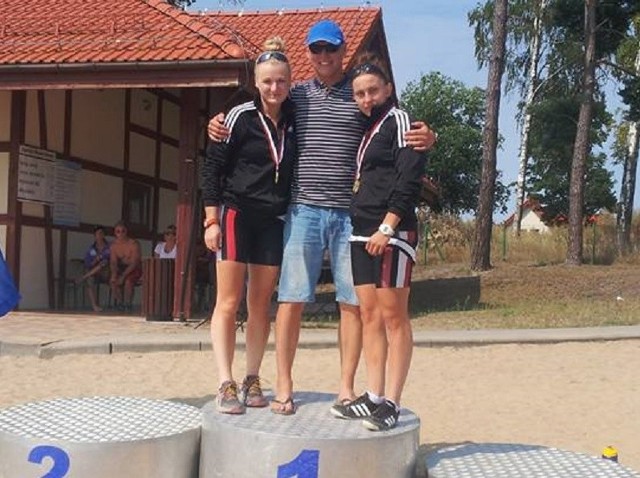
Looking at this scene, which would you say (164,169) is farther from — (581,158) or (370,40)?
(581,158)

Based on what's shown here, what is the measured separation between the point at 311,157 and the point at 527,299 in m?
13.1

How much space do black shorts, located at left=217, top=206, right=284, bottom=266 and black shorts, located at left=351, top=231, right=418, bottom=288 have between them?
16.4 inches

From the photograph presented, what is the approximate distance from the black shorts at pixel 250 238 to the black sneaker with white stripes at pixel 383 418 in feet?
2.91

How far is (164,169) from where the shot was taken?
15.3 m

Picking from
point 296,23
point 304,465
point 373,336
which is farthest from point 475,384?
point 296,23

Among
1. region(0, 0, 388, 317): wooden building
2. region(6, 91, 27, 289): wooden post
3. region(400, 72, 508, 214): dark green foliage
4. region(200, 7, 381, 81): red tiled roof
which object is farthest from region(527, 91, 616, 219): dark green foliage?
region(6, 91, 27, 289): wooden post

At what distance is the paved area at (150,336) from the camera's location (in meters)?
8.83

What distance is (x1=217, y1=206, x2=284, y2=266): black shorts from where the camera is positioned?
14.8ft

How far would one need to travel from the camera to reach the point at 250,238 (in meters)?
4.56

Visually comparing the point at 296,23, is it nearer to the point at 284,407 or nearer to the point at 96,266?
the point at 96,266

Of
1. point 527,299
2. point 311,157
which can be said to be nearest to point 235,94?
point 311,157

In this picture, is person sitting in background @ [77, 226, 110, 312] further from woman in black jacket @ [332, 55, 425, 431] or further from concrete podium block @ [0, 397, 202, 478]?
woman in black jacket @ [332, 55, 425, 431]

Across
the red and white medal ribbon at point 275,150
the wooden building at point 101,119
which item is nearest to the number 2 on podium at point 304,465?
the red and white medal ribbon at point 275,150

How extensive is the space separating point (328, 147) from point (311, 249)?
0.50 metres
